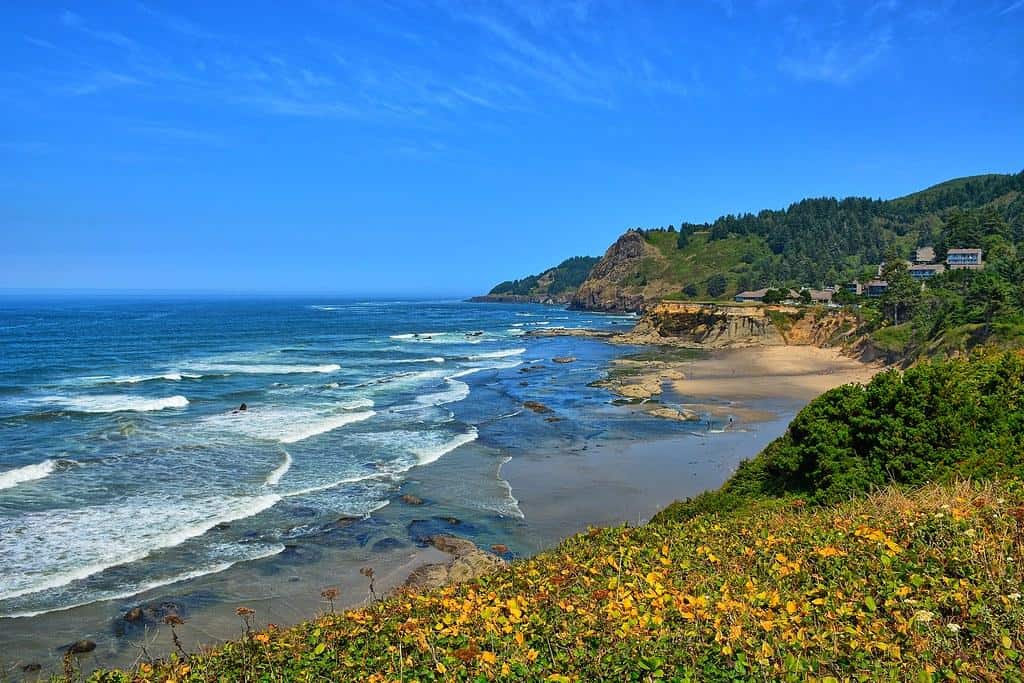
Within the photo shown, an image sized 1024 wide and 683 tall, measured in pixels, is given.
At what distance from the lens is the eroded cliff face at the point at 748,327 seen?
249 feet

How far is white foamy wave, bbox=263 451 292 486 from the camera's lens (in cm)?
2441

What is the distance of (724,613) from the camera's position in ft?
20.8

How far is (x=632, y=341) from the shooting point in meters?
86.0

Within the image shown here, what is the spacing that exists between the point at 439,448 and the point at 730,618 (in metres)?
24.6

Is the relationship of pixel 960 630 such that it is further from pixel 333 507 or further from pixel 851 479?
pixel 333 507

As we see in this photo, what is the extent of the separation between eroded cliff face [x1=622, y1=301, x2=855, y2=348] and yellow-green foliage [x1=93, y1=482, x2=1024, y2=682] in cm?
7087

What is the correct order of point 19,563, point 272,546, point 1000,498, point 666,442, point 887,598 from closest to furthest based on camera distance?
point 887,598
point 1000,498
point 19,563
point 272,546
point 666,442

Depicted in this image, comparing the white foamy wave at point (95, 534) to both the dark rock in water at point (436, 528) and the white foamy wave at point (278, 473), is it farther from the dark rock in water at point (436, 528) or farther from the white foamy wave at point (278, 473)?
the dark rock in water at point (436, 528)

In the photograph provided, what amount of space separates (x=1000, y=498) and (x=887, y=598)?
3097 mm

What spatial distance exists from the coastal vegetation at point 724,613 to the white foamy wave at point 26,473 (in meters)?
21.5

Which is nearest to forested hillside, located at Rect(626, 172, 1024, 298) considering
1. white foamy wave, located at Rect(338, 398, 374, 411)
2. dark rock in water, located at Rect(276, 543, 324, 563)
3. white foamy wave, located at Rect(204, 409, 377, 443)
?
white foamy wave, located at Rect(338, 398, 374, 411)

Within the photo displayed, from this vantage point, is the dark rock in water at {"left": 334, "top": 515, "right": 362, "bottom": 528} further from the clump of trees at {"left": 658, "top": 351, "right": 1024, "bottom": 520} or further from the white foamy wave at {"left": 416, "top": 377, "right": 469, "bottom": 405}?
the white foamy wave at {"left": 416, "top": 377, "right": 469, "bottom": 405}

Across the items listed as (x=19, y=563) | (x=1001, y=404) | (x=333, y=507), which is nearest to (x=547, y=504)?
(x=333, y=507)

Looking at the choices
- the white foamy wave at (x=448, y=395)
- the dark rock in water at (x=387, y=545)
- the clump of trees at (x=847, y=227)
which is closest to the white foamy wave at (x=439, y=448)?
the dark rock in water at (x=387, y=545)
